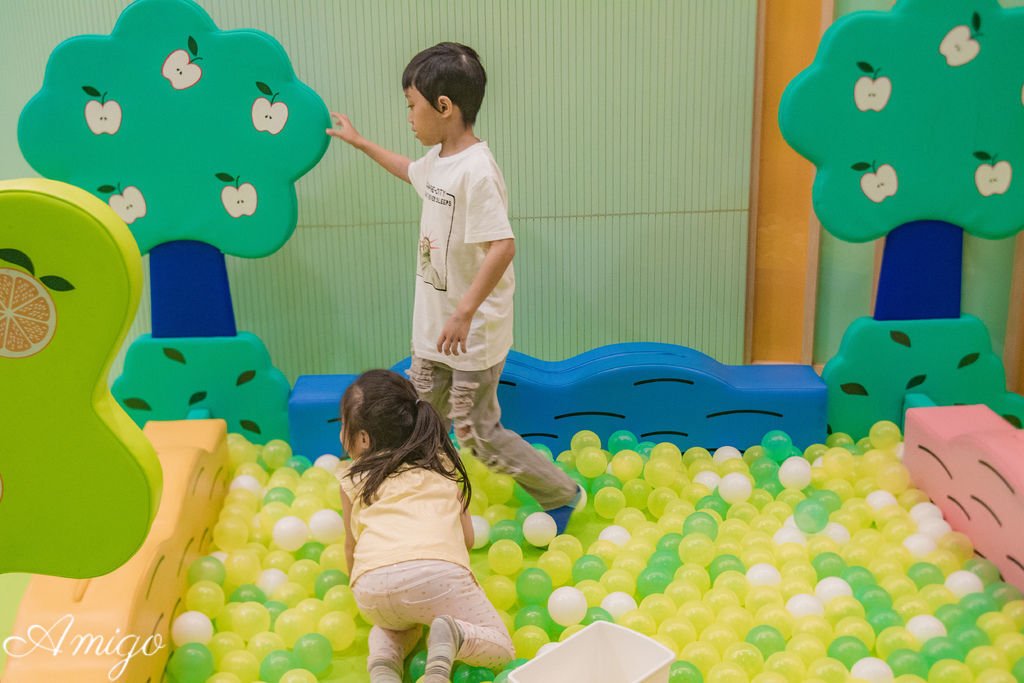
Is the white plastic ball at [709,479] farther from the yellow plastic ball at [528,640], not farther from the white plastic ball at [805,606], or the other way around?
the yellow plastic ball at [528,640]

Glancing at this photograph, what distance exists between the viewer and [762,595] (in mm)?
2150

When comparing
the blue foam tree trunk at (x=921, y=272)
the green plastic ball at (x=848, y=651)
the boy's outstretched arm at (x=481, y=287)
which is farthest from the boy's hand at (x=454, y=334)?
the blue foam tree trunk at (x=921, y=272)

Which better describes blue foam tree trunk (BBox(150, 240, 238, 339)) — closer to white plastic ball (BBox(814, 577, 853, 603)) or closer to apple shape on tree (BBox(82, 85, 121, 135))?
apple shape on tree (BBox(82, 85, 121, 135))

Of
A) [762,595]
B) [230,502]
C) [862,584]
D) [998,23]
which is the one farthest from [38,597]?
[998,23]

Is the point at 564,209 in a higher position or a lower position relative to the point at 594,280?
higher

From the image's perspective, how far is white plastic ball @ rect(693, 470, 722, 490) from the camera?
2645 mm

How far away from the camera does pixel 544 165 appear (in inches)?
119

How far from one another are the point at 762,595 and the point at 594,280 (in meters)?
1.25

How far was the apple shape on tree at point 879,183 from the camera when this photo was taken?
2.69m

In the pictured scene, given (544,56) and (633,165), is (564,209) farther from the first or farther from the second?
(544,56)

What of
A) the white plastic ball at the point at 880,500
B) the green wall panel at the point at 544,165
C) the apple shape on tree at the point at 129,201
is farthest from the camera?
the green wall panel at the point at 544,165

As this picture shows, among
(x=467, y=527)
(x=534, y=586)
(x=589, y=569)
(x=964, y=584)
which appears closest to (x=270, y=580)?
(x=467, y=527)

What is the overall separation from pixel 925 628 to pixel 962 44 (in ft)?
4.80

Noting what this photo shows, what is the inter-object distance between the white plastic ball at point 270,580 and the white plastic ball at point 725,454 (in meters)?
1.17
